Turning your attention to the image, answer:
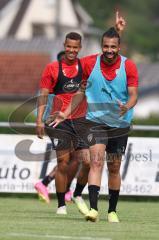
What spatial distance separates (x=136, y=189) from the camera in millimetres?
19594

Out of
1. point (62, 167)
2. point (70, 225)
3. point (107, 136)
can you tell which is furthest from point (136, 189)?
point (70, 225)

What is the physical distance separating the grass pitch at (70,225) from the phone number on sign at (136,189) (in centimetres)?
228

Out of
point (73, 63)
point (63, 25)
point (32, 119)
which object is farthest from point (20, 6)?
point (73, 63)

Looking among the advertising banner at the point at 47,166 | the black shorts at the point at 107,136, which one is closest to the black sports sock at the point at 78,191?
the black shorts at the point at 107,136

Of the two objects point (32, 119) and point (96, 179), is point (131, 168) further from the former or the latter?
point (96, 179)

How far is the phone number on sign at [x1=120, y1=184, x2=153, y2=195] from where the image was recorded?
19561 mm

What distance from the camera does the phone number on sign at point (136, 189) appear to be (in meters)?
19.6

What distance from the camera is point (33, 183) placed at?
1955 cm

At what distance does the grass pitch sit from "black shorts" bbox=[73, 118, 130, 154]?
2.84 ft

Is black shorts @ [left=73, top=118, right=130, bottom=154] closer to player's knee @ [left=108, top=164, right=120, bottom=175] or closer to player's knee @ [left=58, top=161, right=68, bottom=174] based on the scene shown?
player's knee @ [left=108, top=164, right=120, bottom=175]

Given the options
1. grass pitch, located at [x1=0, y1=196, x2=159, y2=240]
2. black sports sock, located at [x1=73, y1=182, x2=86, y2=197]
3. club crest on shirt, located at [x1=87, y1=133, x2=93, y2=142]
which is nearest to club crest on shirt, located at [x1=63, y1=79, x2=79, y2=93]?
club crest on shirt, located at [x1=87, y1=133, x2=93, y2=142]

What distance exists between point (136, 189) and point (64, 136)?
532 centimetres

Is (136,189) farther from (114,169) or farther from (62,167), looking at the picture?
(114,169)

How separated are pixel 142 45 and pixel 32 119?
193ft
